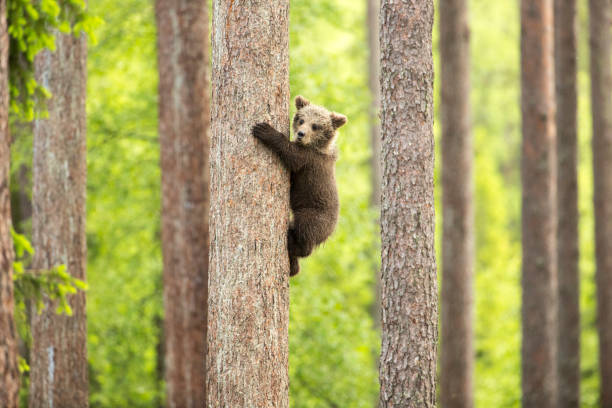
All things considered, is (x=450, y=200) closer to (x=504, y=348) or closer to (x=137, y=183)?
(x=137, y=183)

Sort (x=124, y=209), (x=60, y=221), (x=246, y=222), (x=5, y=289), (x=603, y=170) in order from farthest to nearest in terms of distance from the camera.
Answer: (x=603, y=170), (x=124, y=209), (x=60, y=221), (x=246, y=222), (x=5, y=289)

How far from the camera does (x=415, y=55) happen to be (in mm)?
5387

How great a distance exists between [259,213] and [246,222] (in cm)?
12

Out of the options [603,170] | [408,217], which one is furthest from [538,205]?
[408,217]

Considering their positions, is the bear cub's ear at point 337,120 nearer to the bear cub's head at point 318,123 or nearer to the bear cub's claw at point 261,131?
the bear cub's head at point 318,123

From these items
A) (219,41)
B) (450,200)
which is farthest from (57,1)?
(450,200)

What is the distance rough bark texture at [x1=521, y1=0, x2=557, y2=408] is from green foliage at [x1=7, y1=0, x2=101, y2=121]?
7.64m

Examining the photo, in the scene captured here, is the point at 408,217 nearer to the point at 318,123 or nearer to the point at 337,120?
the point at 318,123

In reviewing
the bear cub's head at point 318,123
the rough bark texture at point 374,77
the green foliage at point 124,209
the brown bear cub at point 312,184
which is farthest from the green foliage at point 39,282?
the rough bark texture at point 374,77

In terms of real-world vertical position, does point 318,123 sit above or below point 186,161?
above

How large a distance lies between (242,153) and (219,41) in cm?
90

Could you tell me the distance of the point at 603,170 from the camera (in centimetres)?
1410

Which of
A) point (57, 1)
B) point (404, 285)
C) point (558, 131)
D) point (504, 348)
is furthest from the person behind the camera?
point (504, 348)

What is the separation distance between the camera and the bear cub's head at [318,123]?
6246mm
